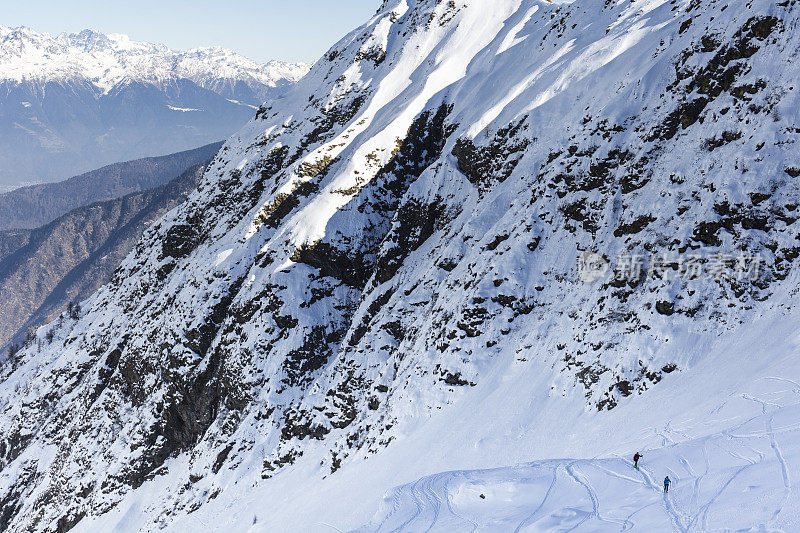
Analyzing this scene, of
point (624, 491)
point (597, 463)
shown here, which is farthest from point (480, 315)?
point (624, 491)

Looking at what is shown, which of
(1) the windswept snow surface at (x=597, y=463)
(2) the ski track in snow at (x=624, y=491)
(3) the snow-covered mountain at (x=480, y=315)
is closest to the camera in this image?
(2) the ski track in snow at (x=624, y=491)

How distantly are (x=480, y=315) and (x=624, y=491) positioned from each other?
68.6 feet

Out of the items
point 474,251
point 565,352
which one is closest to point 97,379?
point 474,251

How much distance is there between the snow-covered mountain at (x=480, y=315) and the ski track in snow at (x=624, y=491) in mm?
153

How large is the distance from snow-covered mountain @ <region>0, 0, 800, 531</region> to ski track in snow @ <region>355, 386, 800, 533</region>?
6.0 inches

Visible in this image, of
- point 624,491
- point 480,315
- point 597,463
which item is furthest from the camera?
point 480,315

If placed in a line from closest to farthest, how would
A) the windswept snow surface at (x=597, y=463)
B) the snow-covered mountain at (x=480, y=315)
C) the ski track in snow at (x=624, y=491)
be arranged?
the ski track in snow at (x=624, y=491) → the windswept snow surface at (x=597, y=463) → the snow-covered mountain at (x=480, y=315)

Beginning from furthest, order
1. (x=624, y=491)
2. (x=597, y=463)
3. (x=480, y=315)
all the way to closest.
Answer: (x=480, y=315), (x=597, y=463), (x=624, y=491)

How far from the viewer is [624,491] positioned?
65.7 ft

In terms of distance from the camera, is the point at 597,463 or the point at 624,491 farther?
the point at 597,463

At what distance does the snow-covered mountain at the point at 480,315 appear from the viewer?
2469cm

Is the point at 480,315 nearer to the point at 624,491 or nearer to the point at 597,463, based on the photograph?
the point at 597,463

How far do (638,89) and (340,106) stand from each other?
51.0m

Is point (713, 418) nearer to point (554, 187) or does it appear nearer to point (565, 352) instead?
point (565, 352)
